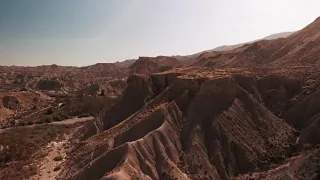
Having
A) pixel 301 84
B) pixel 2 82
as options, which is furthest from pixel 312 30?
pixel 2 82

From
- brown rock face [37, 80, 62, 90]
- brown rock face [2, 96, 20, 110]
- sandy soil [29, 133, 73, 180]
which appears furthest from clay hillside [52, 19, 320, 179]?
brown rock face [37, 80, 62, 90]

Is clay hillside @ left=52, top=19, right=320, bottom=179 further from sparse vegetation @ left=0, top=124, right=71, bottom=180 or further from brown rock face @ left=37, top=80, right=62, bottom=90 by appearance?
brown rock face @ left=37, top=80, right=62, bottom=90

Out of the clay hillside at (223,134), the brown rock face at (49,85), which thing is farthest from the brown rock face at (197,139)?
the brown rock face at (49,85)

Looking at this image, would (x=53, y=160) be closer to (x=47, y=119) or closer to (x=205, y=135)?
(x=205, y=135)

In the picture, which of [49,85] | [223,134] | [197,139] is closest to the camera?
[197,139]

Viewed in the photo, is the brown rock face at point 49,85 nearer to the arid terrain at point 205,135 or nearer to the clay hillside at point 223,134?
the arid terrain at point 205,135

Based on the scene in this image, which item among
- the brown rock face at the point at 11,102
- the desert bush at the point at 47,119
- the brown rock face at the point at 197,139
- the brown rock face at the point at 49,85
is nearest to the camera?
the brown rock face at the point at 197,139

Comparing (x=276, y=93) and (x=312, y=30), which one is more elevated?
(x=312, y=30)

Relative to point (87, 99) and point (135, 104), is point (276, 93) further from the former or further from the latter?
point (87, 99)

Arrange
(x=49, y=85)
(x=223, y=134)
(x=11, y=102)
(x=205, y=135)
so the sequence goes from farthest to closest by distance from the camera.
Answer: (x=49, y=85), (x=11, y=102), (x=205, y=135), (x=223, y=134)

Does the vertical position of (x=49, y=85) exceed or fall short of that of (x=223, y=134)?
it falls short

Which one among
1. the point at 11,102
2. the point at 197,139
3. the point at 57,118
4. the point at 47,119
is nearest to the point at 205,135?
the point at 197,139
